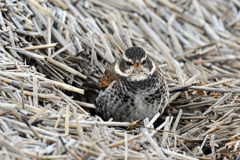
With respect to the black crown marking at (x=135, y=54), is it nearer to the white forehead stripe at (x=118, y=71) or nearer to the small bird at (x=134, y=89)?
the small bird at (x=134, y=89)

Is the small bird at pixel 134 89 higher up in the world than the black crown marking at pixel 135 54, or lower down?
lower down

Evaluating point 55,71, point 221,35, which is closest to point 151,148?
point 55,71

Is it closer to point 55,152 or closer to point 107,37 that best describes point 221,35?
point 107,37

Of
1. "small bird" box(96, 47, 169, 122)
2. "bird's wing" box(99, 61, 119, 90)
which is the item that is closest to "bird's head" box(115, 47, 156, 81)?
"small bird" box(96, 47, 169, 122)

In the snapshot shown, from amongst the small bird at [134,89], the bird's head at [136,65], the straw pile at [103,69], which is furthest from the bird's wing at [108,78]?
the straw pile at [103,69]

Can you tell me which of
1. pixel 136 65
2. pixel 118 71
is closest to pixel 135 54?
pixel 136 65

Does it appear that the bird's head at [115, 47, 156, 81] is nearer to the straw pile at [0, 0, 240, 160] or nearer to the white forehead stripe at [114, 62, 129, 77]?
the white forehead stripe at [114, 62, 129, 77]
